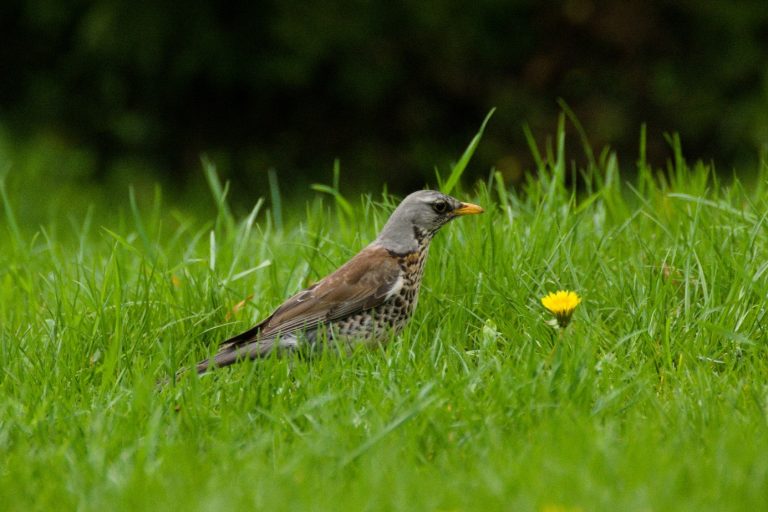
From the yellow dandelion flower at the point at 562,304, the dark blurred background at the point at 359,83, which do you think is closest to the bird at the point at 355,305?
the yellow dandelion flower at the point at 562,304

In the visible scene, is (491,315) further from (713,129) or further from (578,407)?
(713,129)

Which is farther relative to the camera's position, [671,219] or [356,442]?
[671,219]

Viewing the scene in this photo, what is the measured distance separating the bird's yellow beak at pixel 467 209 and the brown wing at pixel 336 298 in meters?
0.35

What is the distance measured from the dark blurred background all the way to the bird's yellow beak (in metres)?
4.25

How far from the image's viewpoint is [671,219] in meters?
5.20

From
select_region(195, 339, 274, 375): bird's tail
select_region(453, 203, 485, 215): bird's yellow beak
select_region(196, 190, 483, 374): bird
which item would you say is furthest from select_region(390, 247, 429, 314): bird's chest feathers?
select_region(195, 339, 274, 375): bird's tail

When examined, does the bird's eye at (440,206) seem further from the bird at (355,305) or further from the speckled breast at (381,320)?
the speckled breast at (381,320)

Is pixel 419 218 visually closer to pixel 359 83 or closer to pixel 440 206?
pixel 440 206

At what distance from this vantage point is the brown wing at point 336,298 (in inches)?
174

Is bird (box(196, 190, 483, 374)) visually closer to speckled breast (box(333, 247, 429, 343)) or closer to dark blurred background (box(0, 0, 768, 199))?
speckled breast (box(333, 247, 429, 343))

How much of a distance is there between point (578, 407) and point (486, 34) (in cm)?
583

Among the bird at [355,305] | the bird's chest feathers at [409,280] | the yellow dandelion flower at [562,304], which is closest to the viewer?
the yellow dandelion flower at [562,304]

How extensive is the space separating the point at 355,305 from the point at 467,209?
610mm

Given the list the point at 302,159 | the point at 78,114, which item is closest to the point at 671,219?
the point at 302,159
